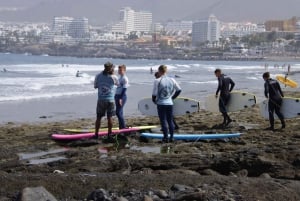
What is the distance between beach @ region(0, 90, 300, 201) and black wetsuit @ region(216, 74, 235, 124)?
0.34m

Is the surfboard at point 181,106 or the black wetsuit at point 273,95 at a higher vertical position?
the black wetsuit at point 273,95

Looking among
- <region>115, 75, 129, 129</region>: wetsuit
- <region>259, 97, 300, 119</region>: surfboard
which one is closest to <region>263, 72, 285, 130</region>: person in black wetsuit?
<region>259, 97, 300, 119</region>: surfboard

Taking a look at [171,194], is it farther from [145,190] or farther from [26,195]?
[26,195]

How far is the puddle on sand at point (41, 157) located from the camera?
914 cm

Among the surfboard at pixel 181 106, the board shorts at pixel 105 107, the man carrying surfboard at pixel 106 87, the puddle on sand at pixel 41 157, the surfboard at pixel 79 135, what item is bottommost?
the puddle on sand at pixel 41 157

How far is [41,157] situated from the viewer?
9.55m

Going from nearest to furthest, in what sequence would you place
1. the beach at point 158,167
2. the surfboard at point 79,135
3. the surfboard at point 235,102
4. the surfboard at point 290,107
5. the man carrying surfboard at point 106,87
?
the beach at point 158,167
the man carrying surfboard at point 106,87
the surfboard at point 79,135
the surfboard at point 290,107
the surfboard at point 235,102

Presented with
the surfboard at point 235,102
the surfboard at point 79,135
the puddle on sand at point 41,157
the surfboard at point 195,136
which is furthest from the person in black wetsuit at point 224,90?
the puddle on sand at point 41,157

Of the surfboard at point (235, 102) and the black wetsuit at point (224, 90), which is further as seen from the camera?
the surfboard at point (235, 102)

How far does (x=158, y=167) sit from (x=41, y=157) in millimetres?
2359

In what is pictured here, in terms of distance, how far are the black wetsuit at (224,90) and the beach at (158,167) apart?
0.34 m

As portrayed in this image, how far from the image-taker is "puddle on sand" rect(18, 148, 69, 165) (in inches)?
360

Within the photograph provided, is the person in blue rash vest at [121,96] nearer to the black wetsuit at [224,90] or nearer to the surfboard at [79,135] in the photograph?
the surfboard at [79,135]

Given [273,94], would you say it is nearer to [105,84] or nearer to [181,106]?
[181,106]
